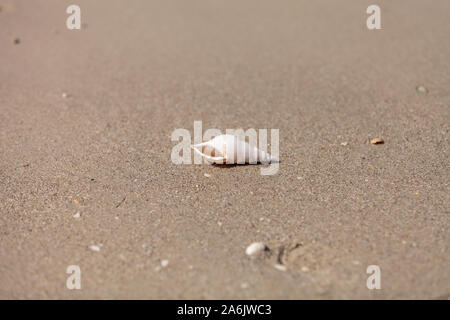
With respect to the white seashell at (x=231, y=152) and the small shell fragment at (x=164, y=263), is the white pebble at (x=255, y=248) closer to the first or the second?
the small shell fragment at (x=164, y=263)

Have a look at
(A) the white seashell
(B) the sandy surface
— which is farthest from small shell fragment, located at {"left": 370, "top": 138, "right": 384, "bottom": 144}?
(A) the white seashell

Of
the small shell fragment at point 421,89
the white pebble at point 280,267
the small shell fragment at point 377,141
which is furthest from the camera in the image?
the small shell fragment at point 421,89

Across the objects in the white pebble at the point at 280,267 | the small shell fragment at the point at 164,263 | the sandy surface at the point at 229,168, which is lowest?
the white pebble at the point at 280,267

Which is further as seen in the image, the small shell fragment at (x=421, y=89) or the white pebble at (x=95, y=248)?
the small shell fragment at (x=421, y=89)

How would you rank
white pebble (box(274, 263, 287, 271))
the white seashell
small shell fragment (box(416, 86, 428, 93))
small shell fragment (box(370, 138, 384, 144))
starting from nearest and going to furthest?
1. white pebble (box(274, 263, 287, 271))
2. the white seashell
3. small shell fragment (box(370, 138, 384, 144))
4. small shell fragment (box(416, 86, 428, 93))

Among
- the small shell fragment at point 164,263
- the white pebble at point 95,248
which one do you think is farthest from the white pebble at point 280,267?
the white pebble at point 95,248

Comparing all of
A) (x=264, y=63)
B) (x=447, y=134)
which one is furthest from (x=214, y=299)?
(x=264, y=63)

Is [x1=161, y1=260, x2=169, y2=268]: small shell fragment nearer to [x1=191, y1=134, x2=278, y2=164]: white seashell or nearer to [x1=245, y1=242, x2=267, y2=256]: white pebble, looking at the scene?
[x1=245, y1=242, x2=267, y2=256]: white pebble
